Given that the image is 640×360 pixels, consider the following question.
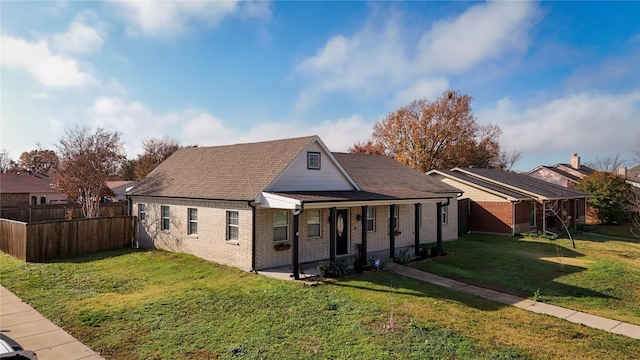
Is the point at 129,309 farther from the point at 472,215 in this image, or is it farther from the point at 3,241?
the point at 472,215

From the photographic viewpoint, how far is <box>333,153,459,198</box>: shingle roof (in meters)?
19.6

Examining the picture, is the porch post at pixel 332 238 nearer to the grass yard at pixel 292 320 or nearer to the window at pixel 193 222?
the grass yard at pixel 292 320

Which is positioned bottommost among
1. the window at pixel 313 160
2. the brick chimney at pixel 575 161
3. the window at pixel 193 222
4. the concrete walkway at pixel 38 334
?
the concrete walkway at pixel 38 334

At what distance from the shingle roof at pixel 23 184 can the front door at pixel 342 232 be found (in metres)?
35.1

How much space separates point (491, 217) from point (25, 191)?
4554cm

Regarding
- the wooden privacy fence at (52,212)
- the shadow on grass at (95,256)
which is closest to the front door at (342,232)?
the shadow on grass at (95,256)

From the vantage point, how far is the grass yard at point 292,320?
26.5 feet

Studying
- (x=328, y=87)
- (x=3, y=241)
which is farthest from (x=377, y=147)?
(x=3, y=241)

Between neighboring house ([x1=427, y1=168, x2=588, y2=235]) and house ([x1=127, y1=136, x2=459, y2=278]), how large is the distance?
21.1 ft

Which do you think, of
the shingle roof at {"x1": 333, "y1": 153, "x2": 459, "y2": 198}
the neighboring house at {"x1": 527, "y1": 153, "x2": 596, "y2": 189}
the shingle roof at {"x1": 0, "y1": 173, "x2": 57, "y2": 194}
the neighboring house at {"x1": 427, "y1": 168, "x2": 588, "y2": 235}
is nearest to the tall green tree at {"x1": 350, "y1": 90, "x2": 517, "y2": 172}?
the neighboring house at {"x1": 527, "y1": 153, "x2": 596, "y2": 189}

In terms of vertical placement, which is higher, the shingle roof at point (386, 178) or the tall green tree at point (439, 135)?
the tall green tree at point (439, 135)

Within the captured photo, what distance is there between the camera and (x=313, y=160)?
669 inches

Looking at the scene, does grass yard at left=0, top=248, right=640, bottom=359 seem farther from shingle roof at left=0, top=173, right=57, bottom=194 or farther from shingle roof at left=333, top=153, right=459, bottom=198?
shingle roof at left=0, top=173, right=57, bottom=194

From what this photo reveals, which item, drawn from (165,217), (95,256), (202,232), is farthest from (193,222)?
(95,256)
